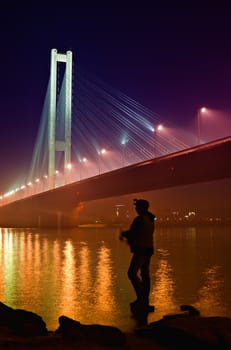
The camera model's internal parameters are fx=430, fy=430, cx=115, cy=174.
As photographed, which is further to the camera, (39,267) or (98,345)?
(39,267)

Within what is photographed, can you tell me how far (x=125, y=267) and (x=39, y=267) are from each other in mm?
1894

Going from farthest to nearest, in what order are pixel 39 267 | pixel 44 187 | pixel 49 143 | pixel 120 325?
pixel 44 187 < pixel 49 143 < pixel 39 267 < pixel 120 325

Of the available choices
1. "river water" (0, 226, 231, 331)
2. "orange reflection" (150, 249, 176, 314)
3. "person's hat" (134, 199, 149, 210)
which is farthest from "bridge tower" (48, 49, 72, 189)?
"person's hat" (134, 199, 149, 210)

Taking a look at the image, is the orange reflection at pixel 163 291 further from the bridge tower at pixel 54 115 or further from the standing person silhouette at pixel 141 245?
the bridge tower at pixel 54 115

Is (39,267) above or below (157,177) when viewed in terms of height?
below

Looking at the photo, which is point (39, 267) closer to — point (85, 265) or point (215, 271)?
point (85, 265)

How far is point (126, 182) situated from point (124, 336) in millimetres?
30665

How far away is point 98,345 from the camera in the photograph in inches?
130

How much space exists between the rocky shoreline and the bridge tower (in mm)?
36108

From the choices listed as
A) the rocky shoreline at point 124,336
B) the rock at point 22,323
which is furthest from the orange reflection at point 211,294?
the rock at point 22,323

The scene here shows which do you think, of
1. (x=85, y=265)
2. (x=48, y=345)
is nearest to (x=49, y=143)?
(x=85, y=265)

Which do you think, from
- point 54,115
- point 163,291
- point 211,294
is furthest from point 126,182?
point 211,294

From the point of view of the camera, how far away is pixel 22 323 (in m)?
3.80

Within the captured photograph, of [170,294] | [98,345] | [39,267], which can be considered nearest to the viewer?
[98,345]
